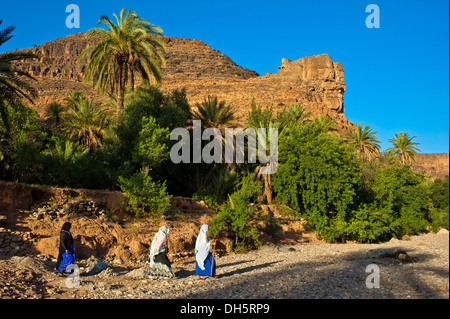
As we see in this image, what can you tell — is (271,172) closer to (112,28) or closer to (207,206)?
(207,206)

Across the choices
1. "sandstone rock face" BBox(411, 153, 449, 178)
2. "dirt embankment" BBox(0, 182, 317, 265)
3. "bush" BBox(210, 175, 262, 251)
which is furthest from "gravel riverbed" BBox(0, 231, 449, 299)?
"sandstone rock face" BBox(411, 153, 449, 178)

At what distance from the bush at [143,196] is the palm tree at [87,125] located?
52.3 feet

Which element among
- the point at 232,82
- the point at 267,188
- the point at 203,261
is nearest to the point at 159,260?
the point at 203,261

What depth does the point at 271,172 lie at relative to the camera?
23.8 metres

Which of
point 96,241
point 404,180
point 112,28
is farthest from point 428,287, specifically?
point 404,180

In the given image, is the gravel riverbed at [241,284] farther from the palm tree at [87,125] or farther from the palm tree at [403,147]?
the palm tree at [403,147]

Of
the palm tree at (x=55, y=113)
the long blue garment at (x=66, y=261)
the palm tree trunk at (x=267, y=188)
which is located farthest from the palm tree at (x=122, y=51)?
the palm tree at (x=55, y=113)

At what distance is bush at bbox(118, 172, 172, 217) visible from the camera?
16000mm

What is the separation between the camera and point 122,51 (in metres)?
19.6

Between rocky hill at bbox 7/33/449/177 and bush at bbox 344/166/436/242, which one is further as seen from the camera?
rocky hill at bbox 7/33/449/177

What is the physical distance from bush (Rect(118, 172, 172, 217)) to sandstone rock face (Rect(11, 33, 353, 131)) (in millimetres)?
48315

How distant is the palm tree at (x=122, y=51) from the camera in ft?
63.7

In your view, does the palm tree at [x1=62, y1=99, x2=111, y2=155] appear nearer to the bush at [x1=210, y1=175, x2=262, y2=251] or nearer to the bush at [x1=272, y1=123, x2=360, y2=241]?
the bush at [x1=272, y1=123, x2=360, y2=241]

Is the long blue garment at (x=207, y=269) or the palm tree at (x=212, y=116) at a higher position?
the palm tree at (x=212, y=116)
